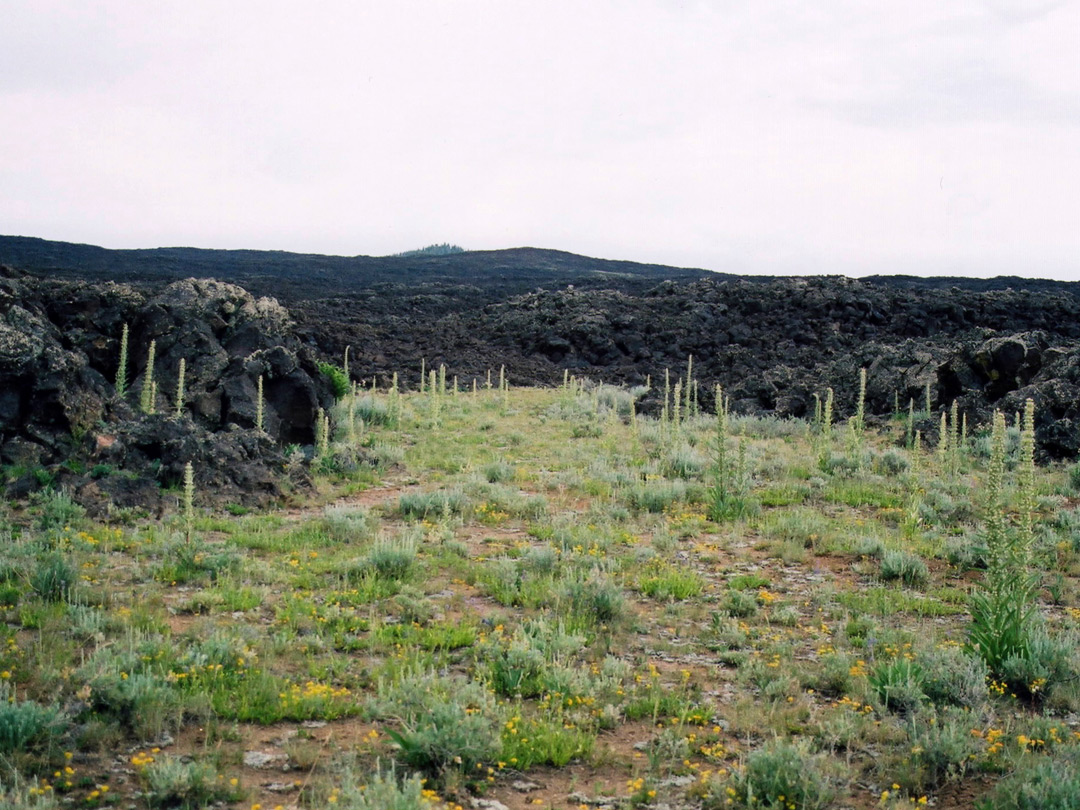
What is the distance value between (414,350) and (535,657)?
28.3 m

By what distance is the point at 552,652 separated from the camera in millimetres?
5988

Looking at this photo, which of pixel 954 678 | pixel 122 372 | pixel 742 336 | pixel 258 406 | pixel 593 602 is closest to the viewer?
pixel 954 678

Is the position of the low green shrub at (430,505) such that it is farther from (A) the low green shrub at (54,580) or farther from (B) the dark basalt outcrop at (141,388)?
(A) the low green shrub at (54,580)

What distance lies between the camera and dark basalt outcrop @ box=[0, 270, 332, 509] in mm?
10531

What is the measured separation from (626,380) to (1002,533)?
2478 cm

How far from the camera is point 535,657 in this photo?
5.66 m

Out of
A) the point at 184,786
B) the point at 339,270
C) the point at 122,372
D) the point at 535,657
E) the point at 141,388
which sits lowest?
the point at 184,786

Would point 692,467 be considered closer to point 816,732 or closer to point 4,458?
point 816,732

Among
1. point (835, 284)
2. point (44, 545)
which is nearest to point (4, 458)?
point (44, 545)

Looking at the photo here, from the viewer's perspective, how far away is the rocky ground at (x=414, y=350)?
36.0ft

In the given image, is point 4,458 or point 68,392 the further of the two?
point 68,392

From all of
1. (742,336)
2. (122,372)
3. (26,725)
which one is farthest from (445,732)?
(742,336)

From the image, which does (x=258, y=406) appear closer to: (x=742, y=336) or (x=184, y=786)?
(x=184, y=786)

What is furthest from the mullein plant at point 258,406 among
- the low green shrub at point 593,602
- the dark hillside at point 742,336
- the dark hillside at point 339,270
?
the dark hillside at point 339,270
